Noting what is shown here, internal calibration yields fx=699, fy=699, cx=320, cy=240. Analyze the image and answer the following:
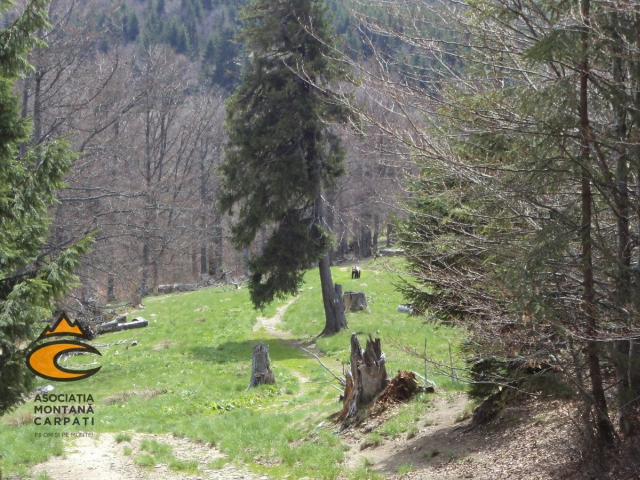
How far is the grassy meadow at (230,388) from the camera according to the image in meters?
10.8

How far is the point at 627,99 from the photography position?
648 centimetres

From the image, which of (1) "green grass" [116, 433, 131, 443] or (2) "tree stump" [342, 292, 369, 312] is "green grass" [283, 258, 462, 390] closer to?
(2) "tree stump" [342, 292, 369, 312]

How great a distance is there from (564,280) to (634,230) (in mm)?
887

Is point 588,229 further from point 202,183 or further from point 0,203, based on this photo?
point 202,183

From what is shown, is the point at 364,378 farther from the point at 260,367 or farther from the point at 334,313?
the point at 334,313

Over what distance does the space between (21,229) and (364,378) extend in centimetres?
593

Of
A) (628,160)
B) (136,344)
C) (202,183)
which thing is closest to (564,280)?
(628,160)

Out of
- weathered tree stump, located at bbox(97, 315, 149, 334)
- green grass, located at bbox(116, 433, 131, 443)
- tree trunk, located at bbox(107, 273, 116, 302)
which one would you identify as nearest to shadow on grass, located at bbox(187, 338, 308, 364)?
tree trunk, located at bbox(107, 273, 116, 302)

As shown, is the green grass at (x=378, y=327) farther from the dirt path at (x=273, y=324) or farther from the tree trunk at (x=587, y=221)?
the tree trunk at (x=587, y=221)

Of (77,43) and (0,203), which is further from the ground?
(77,43)

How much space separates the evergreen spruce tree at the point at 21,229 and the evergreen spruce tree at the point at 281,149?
13.5 meters

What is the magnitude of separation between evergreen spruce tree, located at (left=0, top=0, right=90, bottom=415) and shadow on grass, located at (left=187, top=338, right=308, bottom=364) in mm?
11534

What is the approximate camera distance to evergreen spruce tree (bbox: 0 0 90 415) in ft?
26.4

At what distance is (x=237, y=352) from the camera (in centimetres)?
2117
